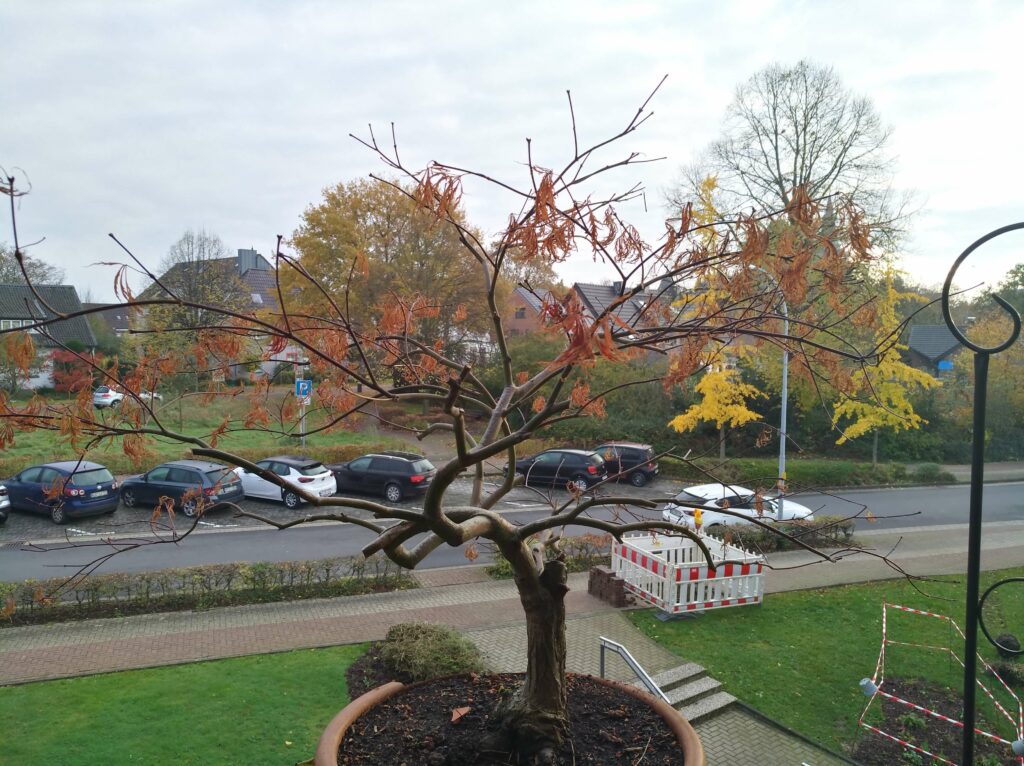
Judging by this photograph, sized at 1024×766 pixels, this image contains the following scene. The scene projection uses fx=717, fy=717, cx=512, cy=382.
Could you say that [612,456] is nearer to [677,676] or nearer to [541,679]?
[677,676]

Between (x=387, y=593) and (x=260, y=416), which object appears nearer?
(x=260, y=416)

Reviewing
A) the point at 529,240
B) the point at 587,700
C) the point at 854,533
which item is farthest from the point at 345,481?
the point at 529,240

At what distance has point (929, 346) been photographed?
45.9 meters

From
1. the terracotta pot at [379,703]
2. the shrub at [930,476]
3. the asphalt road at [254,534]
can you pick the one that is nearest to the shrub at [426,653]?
the terracotta pot at [379,703]

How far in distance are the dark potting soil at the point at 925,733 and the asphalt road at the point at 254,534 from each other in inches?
138

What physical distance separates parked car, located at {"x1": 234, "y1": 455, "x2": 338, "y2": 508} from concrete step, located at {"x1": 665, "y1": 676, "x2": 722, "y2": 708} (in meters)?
12.7

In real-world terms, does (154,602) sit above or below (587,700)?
below

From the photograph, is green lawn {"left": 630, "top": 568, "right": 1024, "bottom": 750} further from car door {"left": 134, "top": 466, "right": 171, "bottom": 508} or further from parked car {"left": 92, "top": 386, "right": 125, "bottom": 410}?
car door {"left": 134, "top": 466, "right": 171, "bottom": 508}

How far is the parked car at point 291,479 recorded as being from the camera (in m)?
18.9

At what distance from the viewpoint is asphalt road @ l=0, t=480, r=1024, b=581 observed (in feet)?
46.0

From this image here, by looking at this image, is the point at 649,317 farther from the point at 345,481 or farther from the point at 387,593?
the point at 345,481

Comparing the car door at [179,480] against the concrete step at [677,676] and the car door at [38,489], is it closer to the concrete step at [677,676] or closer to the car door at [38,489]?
the car door at [38,489]

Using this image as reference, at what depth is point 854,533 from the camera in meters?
17.2

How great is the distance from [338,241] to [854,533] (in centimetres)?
2051
